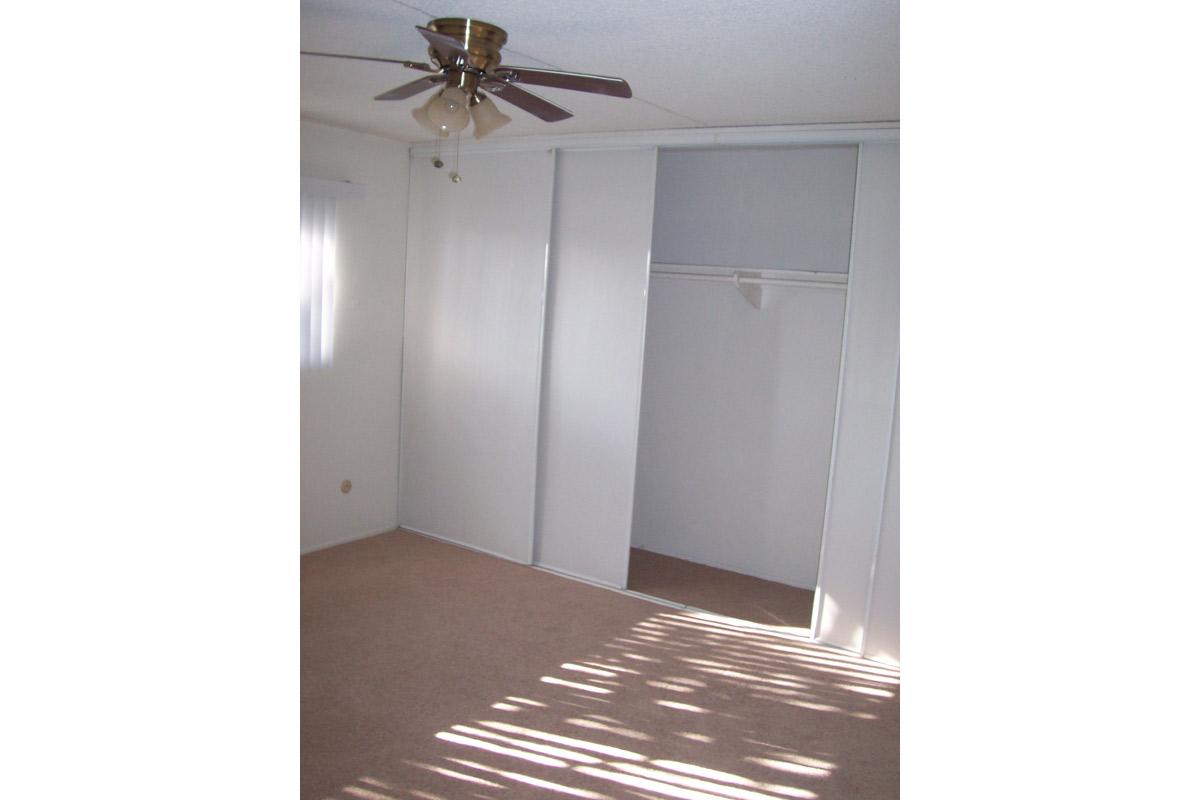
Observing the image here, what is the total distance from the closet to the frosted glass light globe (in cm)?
204

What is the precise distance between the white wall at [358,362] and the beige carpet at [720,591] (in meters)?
1.76

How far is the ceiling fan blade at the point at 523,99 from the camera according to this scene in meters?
2.62

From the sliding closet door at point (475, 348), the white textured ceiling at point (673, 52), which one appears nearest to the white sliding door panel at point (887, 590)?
the white textured ceiling at point (673, 52)

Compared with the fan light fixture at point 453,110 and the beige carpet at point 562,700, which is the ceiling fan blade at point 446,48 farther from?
the beige carpet at point 562,700

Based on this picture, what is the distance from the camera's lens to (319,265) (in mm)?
4879

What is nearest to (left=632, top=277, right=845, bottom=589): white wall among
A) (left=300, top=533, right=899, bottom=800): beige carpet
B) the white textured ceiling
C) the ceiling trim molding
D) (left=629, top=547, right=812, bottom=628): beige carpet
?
(left=629, top=547, right=812, bottom=628): beige carpet

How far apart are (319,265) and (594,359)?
1.64 meters

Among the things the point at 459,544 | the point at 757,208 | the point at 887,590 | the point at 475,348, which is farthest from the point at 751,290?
the point at 459,544

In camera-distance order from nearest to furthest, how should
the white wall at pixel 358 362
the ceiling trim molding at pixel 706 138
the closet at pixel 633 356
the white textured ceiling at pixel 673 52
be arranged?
the white textured ceiling at pixel 673 52
the ceiling trim molding at pixel 706 138
the closet at pixel 633 356
the white wall at pixel 358 362
